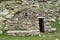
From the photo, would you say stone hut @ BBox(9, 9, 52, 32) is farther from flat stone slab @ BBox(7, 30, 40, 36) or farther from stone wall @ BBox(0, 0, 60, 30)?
flat stone slab @ BBox(7, 30, 40, 36)

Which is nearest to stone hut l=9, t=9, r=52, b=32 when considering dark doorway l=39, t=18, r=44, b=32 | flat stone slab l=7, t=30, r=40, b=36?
dark doorway l=39, t=18, r=44, b=32

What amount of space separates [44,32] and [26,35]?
1159 millimetres

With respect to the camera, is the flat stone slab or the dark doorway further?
the dark doorway

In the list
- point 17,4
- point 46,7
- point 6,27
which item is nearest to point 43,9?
point 46,7

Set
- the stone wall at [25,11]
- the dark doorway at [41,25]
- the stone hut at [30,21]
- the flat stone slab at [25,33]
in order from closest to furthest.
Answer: the flat stone slab at [25,33], the dark doorway at [41,25], the stone hut at [30,21], the stone wall at [25,11]

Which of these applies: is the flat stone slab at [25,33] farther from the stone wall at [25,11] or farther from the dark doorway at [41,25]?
the stone wall at [25,11]

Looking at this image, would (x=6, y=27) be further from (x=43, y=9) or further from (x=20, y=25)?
(x=43, y=9)

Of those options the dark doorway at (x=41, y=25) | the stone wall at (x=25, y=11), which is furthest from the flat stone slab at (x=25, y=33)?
the stone wall at (x=25, y=11)

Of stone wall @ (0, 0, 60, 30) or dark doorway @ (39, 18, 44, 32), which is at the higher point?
stone wall @ (0, 0, 60, 30)

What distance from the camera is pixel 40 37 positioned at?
1341 cm

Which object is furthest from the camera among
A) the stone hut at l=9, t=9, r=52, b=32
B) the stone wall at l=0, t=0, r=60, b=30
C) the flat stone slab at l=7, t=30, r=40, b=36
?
the stone wall at l=0, t=0, r=60, b=30

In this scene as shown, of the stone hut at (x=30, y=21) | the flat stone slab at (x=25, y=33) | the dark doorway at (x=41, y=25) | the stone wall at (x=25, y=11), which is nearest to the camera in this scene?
the flat stone slab at (x=25, y=33)

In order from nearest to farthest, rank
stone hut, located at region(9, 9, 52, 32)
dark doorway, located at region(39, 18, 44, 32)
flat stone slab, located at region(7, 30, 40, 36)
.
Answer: flat stone slab, located at region(7, 30, 40, 36) < dark doorway, located at region(39, 18, 44, 32) < stone hut, located at region(9, 9, 52, 32)

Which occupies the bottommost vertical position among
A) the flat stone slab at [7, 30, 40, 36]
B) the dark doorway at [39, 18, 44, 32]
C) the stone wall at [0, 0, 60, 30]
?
the flat stone slab at [7, 30, 40, 36]
